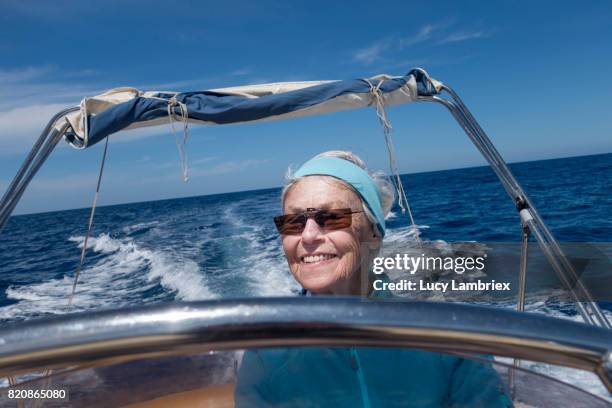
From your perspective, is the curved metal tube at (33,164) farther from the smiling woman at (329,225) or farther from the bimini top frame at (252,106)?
the smiling woman at (329,225)

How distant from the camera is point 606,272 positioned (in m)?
1.16

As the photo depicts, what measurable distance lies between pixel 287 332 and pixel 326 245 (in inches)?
34.4

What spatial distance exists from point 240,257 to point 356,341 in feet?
27.3

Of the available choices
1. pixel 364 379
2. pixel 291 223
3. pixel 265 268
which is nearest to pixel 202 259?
pixel 265 268

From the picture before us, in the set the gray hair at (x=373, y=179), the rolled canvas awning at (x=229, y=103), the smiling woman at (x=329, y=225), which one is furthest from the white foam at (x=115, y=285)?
the smiling woman at (x=329, y=225)

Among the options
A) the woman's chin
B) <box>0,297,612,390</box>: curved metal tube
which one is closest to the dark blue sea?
the woman's chin

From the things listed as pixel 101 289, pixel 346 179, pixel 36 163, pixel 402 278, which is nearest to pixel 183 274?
pixel 101 289

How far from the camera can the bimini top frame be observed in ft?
7.13

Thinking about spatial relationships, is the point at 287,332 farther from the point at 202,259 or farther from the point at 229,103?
the point at 202,259

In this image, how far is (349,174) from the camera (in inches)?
56.6

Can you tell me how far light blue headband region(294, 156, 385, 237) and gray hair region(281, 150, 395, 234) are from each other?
0.02 metres

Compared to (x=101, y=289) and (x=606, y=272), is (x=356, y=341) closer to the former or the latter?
(x=606, y=272)

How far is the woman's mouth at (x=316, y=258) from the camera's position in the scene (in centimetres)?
138

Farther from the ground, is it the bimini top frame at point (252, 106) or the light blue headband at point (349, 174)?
the bimini top frame at point (252, 106)
